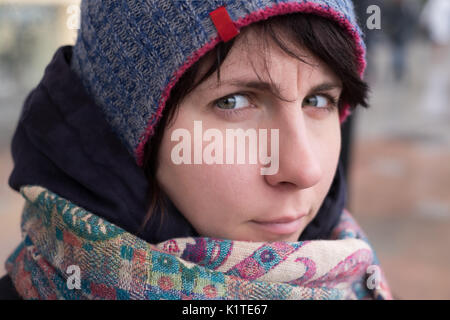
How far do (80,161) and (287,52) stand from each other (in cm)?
63

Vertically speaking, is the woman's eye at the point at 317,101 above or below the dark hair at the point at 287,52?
below

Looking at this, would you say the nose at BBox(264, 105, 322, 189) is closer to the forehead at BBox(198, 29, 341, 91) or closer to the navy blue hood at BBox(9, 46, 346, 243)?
the forehead at BBox(198, 29, 341, 91)

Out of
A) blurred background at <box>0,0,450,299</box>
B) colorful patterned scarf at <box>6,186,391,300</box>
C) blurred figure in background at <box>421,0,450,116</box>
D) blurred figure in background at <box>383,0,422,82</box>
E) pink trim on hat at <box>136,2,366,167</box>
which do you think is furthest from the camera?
blurred figure in background at <box>383,0,422,82</box>

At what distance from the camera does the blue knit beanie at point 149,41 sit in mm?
1210

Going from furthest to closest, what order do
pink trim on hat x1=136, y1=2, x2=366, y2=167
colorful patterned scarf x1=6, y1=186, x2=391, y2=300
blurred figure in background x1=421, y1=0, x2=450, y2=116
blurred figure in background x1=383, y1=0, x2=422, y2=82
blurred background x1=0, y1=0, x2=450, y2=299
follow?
blurred figure in background x1=383, y1=0, x2=422, y2=82 → blurred figure in background x1=421, y1=0, x2=450, y2=116 → blurred background x1=0, y1=0, x2=450, y2=299 → colorful patterned scarf x1=6, y1=186, x2=391, y2=300 → pink trim on hat x1=136, y1=2, x2=366, y2=167

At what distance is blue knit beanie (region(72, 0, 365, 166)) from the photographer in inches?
47.6

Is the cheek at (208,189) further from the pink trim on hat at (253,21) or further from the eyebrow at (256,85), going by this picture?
the eyebrow at (256,85)

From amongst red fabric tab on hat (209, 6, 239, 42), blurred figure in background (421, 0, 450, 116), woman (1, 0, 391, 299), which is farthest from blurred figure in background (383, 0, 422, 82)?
red fabric tab on hat (209, 6, 239, 42)

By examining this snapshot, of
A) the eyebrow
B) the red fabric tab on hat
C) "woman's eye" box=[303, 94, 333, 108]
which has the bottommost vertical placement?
"woman's eye" box=[303, 94, 333, 108]

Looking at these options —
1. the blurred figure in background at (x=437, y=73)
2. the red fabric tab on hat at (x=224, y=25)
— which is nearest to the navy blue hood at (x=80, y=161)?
the red fabric tab on hat at (x=224, y=25)

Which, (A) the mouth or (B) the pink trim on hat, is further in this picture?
(A) the mouth

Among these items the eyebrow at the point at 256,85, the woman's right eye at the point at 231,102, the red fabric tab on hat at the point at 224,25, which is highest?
the red fabric tab on hat at the point at 224,25

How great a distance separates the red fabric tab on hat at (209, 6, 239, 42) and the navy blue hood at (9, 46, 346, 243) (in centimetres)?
44

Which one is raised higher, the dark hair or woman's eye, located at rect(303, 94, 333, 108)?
the dark hair
